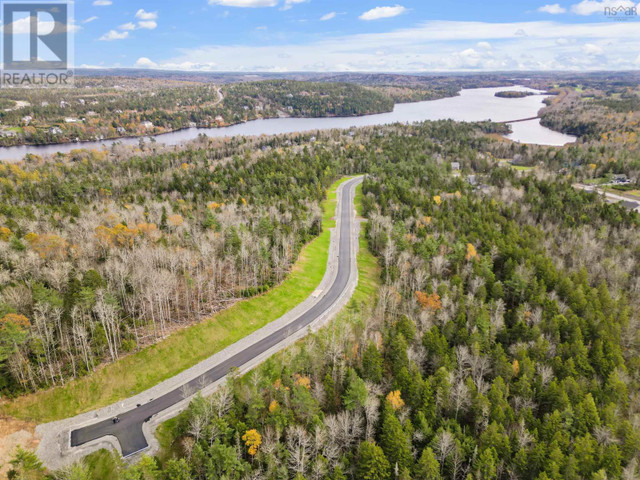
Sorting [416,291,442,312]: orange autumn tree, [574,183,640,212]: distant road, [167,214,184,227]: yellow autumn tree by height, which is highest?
[574,183,640,212]: distant road

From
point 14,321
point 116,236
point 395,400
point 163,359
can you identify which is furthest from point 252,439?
point 116,236

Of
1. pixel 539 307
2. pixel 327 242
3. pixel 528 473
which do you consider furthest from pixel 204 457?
pixel 327 242

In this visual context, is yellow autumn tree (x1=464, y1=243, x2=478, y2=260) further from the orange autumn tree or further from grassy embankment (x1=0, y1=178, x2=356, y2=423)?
grassy embankment (x1=0, y1=178, x2=356, y2=423)

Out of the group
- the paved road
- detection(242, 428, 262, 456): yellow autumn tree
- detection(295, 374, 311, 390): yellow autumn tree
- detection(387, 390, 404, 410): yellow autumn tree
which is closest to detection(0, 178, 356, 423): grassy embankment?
the paved road

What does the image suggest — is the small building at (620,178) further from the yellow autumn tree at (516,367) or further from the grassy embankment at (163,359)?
the grassy embankment at (163,359)

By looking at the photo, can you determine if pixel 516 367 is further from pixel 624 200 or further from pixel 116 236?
pixel 624 200

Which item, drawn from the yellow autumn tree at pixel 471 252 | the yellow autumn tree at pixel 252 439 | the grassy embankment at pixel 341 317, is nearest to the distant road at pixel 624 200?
the yellow autumn tree at pixel 471 252

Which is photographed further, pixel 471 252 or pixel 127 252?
pixel 471 252
